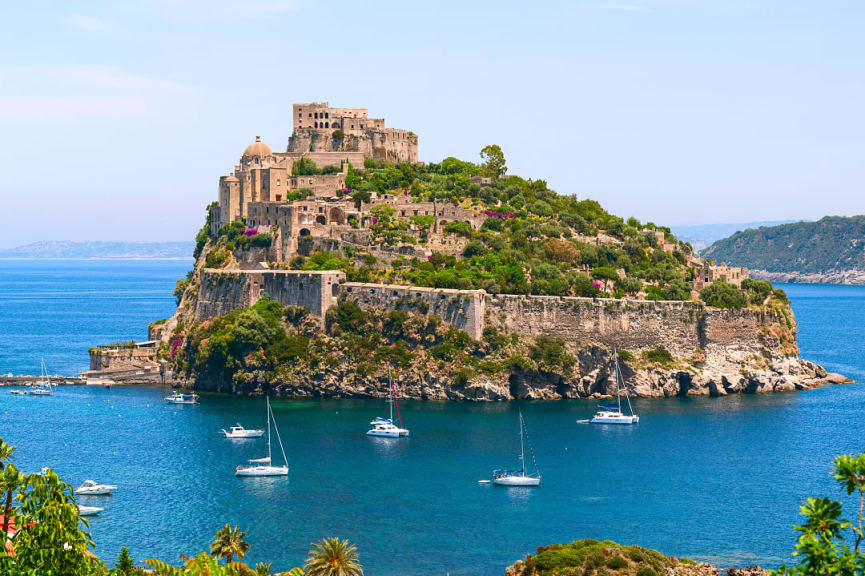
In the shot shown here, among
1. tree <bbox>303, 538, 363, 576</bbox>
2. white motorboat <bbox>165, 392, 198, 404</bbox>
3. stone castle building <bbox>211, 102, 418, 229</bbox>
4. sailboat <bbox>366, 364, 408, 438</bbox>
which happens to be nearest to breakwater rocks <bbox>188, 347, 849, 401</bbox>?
white motorboat <bbox>165, 392, 198, 404</bbox>

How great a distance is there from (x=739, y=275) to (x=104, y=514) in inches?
2193

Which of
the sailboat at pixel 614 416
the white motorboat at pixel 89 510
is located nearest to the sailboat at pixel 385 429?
the sailboat at pixel 614 416

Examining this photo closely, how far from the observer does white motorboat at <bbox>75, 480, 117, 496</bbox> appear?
175 ft

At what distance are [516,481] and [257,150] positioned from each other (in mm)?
55164

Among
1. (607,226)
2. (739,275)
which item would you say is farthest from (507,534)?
A: (607,226)

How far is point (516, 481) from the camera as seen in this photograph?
55938 mm

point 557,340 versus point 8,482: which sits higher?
point 557,340

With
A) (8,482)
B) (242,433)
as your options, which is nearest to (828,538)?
(8,482)

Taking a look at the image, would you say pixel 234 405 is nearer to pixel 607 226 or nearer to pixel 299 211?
pixel 299 211

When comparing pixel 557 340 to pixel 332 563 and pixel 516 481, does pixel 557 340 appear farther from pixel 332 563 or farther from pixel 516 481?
pixel 332 563

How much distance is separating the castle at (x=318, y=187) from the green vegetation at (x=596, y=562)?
50.5 meters

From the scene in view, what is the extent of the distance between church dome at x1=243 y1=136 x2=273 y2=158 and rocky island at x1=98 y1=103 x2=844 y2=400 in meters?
1.76

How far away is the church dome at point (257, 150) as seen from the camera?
103 metres

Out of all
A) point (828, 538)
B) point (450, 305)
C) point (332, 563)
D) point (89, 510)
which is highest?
point (450, 305)
